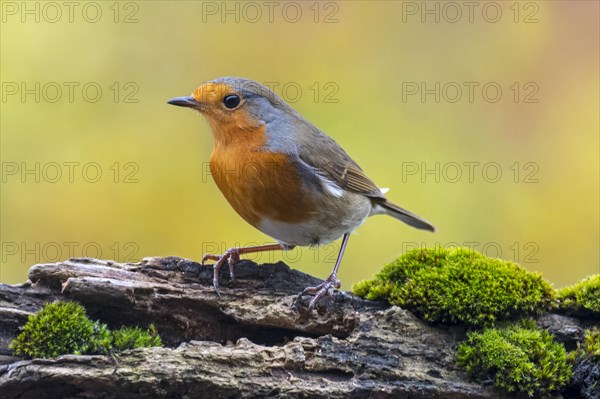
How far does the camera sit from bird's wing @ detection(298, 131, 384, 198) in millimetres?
5000

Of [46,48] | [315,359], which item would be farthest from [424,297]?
[46,48]

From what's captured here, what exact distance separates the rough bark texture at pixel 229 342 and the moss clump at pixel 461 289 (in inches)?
4.0

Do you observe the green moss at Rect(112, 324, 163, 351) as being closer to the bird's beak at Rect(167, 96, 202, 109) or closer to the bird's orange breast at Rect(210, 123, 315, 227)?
the bird's orange breast at Rect(210, 123, 315, 227)

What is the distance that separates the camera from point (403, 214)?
6.05m

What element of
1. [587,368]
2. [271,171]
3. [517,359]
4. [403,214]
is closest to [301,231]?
[271,171]

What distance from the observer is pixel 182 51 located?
7367mm

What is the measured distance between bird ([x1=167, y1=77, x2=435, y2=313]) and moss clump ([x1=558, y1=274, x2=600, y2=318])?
142 cm

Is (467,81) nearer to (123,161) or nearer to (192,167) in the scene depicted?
(192,167)

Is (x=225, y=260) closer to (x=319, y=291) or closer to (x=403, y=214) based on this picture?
(x=319, y=291)

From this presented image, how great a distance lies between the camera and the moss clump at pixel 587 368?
3826 millimetres

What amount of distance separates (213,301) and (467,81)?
4461mm

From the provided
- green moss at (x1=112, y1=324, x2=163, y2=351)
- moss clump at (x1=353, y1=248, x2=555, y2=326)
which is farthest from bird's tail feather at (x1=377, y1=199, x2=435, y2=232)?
green moss at (x1=112, y1=324, x2=163, y2=351)

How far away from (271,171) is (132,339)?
1496 mm

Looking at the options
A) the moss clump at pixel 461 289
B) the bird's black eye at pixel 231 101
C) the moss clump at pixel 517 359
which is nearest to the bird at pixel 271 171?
the bird's black eye at pixel 231 101
